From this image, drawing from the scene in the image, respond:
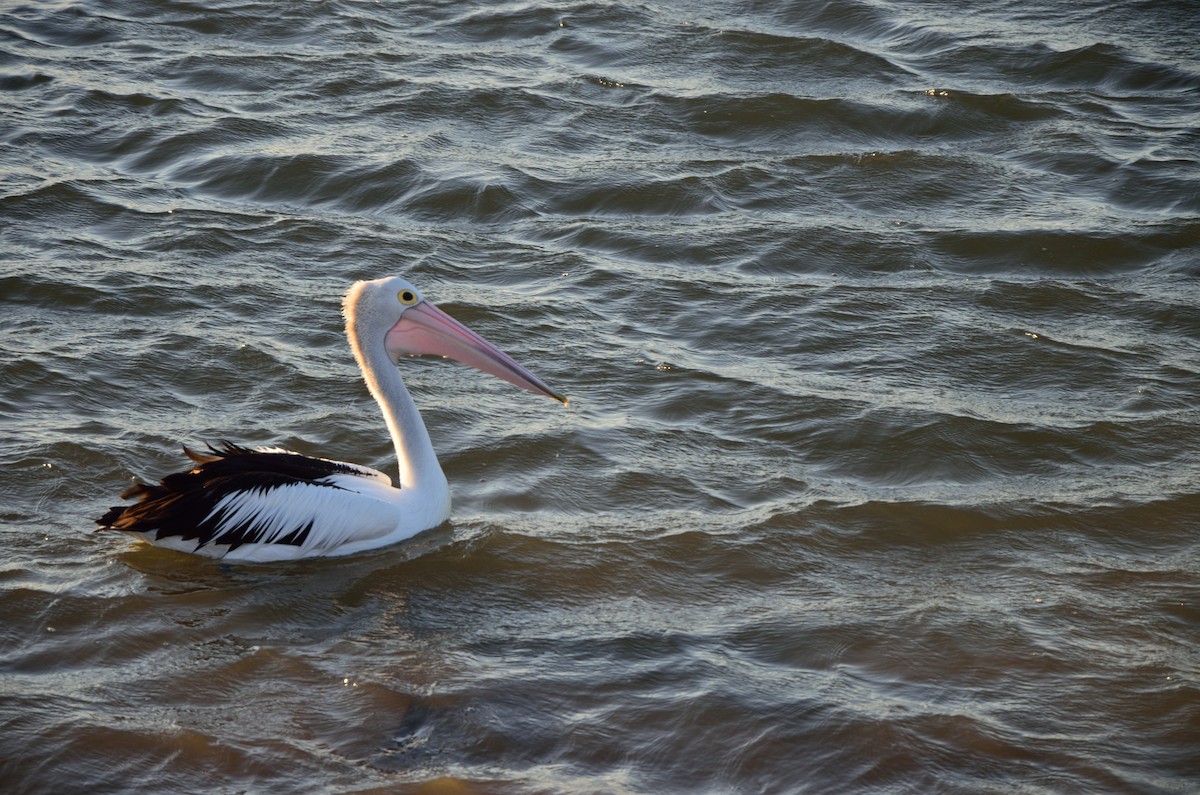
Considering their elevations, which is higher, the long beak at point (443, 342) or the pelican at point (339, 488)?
the long beak at point (443, 342)

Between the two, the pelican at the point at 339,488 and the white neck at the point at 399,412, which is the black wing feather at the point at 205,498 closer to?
the pelican at the point at 339,488

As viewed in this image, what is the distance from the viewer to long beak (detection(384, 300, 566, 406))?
5145 millimetres

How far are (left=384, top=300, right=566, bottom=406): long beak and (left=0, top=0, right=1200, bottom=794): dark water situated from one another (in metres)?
0.48

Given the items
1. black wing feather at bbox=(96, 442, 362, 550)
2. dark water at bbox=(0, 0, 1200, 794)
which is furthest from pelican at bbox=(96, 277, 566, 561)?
dark water at bbox=(0, 0, 1200, 794)

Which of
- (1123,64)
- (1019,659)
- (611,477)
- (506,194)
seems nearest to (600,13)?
(506,194)

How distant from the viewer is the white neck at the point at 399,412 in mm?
5016

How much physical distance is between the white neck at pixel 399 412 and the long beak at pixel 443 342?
0.06m

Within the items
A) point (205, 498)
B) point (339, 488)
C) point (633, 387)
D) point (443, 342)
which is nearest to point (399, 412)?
point (443, 342)

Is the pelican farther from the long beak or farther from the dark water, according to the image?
the dark water

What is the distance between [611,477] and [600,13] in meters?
5.73

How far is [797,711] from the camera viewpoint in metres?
3.96

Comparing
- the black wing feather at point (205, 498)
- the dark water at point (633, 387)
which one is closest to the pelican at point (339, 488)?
the black wing feather at point (205, 498)

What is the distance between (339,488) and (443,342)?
709mm

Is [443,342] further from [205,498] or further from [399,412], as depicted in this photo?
[205,498]
